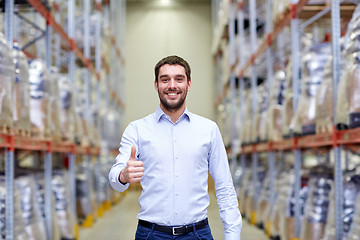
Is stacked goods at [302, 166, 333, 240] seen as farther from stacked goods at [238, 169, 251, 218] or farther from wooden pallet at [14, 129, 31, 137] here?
stacked goods at [238, 169, 251, 218]

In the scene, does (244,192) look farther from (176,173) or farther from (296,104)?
(176,173)

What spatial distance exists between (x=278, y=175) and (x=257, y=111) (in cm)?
134

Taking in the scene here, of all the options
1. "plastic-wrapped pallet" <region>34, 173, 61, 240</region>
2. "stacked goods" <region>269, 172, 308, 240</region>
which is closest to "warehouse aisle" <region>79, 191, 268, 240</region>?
"stacked goods" <region>269, 172, 308, 240</region>

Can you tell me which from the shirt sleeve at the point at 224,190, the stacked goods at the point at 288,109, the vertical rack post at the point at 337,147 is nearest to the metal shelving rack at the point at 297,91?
the vertical rack post at the point at 337,147

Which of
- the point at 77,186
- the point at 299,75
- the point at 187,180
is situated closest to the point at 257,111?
the point at 299,75

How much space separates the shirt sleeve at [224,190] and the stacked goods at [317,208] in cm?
281

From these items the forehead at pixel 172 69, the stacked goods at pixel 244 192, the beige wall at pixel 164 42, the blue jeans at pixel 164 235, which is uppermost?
the beige wall at pixel 164 42

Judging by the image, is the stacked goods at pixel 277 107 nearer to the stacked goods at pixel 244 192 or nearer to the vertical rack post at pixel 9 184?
the stacked goods at pixel 244 192

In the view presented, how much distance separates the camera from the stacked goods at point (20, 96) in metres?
4.46

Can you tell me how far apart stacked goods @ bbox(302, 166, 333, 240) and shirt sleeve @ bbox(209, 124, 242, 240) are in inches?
111

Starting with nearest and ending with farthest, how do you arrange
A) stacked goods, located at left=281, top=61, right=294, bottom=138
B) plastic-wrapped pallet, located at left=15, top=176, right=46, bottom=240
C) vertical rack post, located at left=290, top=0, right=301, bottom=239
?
plastic-wrapped pallet, located at left=15, top=176, right=46, bottom=240 < vertical rack post, located at left=290, top=0, right=301, bottom=239 < stacked goods, located at left=281, top=61, right=294, bottom=138

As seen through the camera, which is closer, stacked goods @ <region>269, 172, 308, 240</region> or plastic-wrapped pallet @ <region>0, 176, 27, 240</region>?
plastic-wrapped pallet @ <region>0, 176, 27, 240</region>

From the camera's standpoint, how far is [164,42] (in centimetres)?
1859

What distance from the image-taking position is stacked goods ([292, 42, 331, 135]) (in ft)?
16.8
